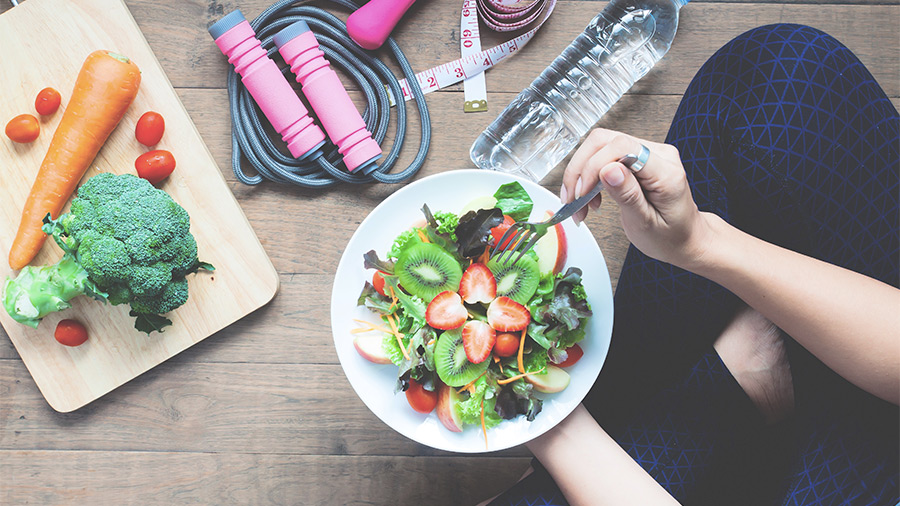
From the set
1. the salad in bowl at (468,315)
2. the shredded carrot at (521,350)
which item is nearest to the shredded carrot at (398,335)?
the salad in bowl at (468,315)

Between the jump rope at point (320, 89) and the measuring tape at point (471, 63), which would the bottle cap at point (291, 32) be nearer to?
the jump rope at point (320, 89)

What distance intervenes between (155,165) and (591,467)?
1.09 meters

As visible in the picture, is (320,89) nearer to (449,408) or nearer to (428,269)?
(428,269)

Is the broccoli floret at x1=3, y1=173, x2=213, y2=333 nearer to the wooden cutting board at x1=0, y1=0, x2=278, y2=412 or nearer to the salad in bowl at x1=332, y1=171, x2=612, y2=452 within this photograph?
the wooden cutting board at x1=0, y1=0, x2=278, y2=412

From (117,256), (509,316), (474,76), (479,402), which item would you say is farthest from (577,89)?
(117,256)

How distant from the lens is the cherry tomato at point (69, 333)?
1.32m

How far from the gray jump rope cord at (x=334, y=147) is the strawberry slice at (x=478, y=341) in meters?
0.45

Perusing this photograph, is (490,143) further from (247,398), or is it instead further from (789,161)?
(247,398)

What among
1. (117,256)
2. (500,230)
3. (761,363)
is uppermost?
(117,256)

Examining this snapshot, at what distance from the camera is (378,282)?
1.18 m

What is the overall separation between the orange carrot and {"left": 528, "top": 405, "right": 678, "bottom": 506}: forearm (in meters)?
1.12

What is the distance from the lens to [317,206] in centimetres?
143

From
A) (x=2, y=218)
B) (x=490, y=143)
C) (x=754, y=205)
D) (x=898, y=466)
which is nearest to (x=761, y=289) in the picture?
(x=754, y=205)

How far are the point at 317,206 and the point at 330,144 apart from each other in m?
0.15
